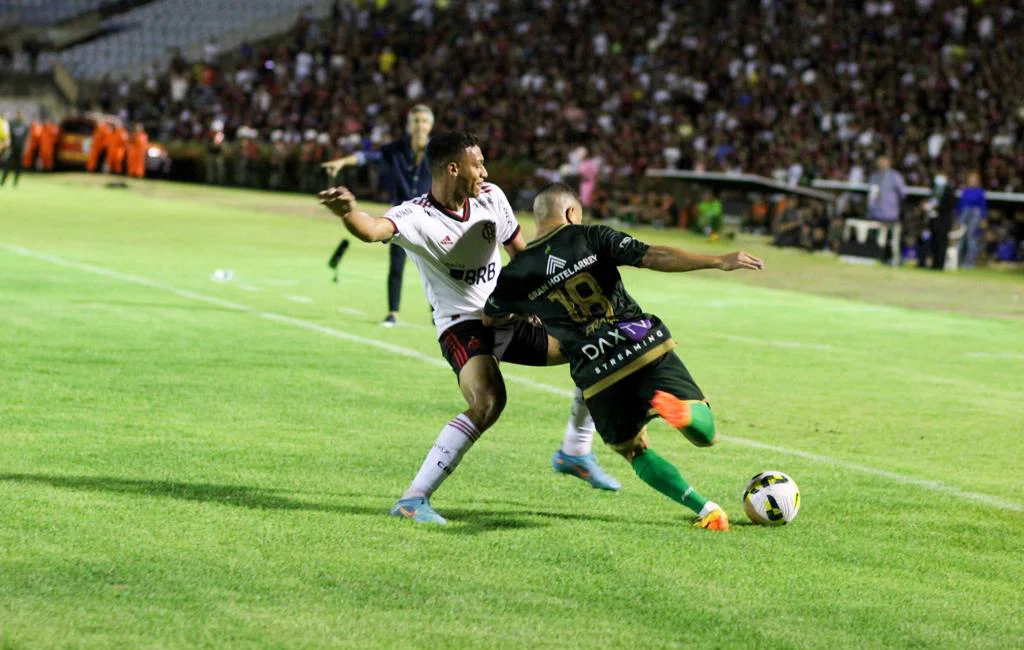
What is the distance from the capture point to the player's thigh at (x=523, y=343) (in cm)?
788

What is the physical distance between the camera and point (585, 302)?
7180 millimetres

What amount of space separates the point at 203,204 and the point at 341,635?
1445 inches

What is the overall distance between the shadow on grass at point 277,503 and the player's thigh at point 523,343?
2.62 feet

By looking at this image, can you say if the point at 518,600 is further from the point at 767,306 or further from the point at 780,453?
the point at 767,306

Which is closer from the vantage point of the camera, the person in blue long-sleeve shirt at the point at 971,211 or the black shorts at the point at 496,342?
the black shorts at the point at 496,342

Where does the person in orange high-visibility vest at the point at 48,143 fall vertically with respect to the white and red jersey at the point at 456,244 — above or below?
below

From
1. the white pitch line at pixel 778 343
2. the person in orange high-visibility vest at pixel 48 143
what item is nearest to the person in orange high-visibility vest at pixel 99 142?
the person in orange high-visibility vest at pixel 48 143

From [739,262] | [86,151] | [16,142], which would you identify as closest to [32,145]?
[86,151]

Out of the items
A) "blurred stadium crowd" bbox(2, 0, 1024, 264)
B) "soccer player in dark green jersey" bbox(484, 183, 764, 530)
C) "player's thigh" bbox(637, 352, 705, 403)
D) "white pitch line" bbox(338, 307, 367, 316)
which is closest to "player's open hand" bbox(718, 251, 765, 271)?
"soccer player in dark green jersey" bbox(484, 183, 764, 530)

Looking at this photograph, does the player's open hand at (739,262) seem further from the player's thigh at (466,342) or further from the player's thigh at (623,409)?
the player's thigh at (466,342)

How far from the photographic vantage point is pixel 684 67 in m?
43.1

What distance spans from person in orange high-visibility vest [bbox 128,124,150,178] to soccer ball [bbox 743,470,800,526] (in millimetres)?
47014

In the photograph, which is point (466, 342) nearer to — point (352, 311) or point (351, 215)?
point (351, 215)

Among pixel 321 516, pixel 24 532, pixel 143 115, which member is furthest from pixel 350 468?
pixel 143 115
